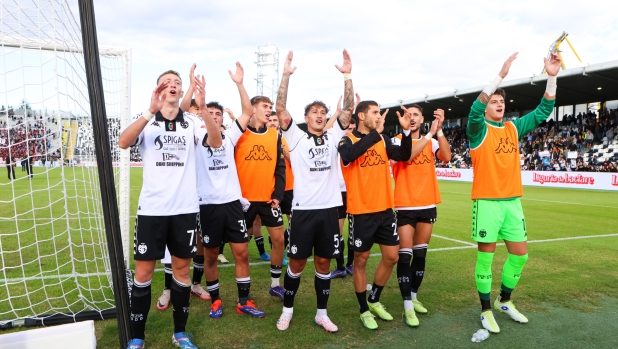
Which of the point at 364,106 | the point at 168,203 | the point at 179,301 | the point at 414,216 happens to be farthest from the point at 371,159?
the point at 179,301

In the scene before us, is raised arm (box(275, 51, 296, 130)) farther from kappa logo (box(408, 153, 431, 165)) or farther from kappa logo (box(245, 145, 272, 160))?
kappa logo (box(408, 153, 431, 165))

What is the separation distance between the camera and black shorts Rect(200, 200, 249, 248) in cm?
465

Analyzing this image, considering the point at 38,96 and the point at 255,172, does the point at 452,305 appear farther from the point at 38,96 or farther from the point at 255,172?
the point at 38,96

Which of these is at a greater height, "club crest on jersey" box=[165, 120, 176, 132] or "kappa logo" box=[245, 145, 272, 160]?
"club crest on jersey" box=[165, 120, 176, 132]

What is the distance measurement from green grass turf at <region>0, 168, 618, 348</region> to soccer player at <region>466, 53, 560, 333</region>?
0.42 m

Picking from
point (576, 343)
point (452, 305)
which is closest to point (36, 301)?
point (452, 305)

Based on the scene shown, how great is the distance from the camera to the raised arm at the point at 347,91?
461 centimetres

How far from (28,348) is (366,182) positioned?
3.27m

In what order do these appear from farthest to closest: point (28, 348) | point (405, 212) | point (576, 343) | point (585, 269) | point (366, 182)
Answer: point (585, 269), point (405, 212), point (366, 182), point (576, 343), point (28, 348)

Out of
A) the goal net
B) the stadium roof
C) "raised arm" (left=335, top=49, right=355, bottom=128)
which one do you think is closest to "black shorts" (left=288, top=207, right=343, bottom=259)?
"raised arm" (left=335, top=49, right=355, bottom=128)

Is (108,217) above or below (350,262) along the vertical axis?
above

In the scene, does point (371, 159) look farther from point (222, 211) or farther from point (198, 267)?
point (198, 267)

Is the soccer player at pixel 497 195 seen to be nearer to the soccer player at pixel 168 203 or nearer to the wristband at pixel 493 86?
the wristband at pixel 493 86

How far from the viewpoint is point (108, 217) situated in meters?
3.49
